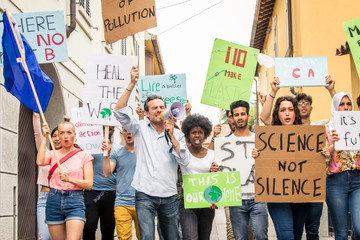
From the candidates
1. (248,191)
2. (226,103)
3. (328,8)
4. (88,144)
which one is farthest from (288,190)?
(328,8)

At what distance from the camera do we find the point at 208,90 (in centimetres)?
749

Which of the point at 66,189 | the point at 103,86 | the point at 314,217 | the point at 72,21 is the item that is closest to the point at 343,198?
the point at 314,217

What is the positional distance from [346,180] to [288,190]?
2.20 feet

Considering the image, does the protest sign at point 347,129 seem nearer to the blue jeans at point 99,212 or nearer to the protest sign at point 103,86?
the protest sign at point 103,86

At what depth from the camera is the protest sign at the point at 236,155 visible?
19.9 ft

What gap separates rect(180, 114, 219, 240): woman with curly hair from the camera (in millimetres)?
5883

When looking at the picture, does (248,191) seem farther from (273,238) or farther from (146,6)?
(273,238)

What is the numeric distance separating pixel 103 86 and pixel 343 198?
3247 mm

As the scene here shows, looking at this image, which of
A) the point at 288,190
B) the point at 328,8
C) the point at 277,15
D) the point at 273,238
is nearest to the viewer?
the point at 288,190

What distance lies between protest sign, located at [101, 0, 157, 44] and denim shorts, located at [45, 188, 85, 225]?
2.07 meters

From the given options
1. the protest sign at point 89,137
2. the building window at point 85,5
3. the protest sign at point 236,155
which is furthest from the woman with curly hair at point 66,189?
the building window at point 85,5

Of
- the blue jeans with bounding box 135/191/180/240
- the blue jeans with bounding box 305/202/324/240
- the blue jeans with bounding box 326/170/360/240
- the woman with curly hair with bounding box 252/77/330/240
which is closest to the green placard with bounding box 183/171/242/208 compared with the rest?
the blue jeans with bounding box 135/191/180/240

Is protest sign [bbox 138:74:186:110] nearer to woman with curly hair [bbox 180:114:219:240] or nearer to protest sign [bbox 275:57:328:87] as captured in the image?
protest sign [bbox 275:57:328:87]

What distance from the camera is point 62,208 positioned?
5633 mm
